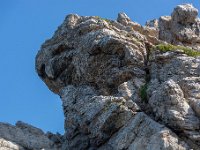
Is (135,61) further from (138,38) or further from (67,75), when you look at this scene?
(67,75)

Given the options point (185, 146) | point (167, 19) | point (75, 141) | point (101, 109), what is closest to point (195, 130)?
point (185, 146)

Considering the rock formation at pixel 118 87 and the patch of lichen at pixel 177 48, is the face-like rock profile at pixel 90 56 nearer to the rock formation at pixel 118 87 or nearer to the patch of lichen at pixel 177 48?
the rock formation at pixel 118 87

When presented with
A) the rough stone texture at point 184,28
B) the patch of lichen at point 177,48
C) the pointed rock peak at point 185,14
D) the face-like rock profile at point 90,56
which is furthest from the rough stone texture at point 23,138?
the pointed rock peak at point 185,14

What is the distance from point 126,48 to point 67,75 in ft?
24.3

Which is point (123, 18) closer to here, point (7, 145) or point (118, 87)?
point (118, 87)

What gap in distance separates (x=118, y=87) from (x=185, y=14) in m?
20.5

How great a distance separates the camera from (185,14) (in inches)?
2242

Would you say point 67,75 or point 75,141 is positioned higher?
point 67,75

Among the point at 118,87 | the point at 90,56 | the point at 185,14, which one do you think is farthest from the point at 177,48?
the point at 185,14

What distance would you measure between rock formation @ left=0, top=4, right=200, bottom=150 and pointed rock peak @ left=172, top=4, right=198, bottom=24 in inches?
10.5

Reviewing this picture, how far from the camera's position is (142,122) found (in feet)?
112

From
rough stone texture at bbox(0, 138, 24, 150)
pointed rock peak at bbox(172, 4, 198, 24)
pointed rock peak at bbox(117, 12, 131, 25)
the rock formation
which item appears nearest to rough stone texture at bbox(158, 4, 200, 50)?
pointed rock peak at bbox(172, 4, 198, 24)

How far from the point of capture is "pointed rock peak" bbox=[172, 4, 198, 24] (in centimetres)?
5691

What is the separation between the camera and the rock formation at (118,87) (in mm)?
33500
